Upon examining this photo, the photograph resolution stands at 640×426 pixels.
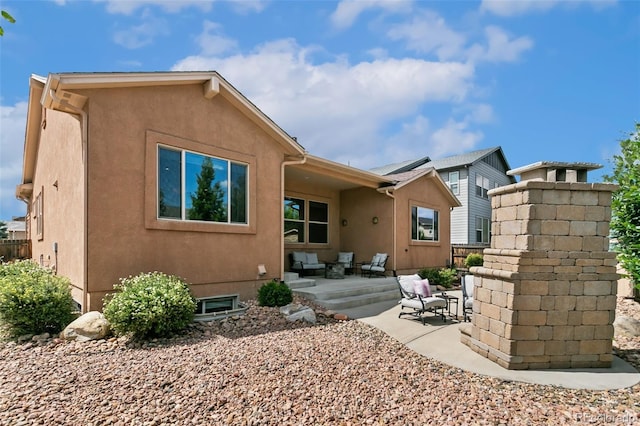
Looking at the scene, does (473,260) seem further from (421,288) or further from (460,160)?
(460,160)

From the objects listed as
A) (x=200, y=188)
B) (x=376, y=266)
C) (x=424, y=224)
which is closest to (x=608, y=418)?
(x=200, y=188)

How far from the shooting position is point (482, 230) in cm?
2328

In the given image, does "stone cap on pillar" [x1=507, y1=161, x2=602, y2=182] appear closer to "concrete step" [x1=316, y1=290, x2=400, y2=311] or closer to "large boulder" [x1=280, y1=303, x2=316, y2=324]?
"large boulder" [x1=280, y1=303, x2=316, y2=324]

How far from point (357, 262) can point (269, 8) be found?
882 cm

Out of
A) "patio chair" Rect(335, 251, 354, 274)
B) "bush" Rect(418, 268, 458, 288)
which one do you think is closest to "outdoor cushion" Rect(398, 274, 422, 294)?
"bush" Rect(418, 268, 458, 288)

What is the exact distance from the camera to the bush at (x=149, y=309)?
16.3 feet

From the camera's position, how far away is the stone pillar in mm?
4555

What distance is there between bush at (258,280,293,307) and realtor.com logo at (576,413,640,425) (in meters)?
4.96

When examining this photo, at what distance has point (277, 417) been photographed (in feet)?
10.2

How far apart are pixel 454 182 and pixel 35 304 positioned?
2212 centimetres

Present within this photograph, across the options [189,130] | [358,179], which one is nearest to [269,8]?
[189,130]

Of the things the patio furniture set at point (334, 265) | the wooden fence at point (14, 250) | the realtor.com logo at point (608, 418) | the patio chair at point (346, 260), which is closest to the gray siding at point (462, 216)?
the patio furniture set at point (334, 265)

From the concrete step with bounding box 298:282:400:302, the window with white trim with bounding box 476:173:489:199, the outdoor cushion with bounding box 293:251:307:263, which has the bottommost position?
the concrete step with bounding box 298:282:400:302

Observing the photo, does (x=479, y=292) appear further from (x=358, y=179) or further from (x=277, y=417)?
(x=358, y=179)
